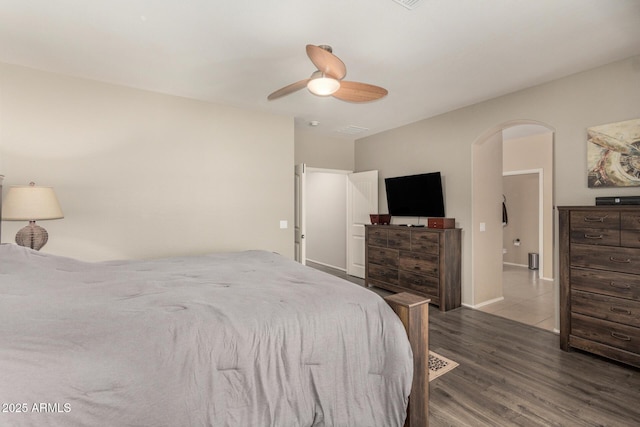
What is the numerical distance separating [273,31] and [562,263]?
131 inches

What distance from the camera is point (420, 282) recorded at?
424cm

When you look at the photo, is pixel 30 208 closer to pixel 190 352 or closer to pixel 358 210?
pixel 190 352

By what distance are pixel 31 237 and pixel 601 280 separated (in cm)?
506

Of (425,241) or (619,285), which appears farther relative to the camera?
(425,241)

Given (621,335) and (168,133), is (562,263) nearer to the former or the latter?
(621,335)

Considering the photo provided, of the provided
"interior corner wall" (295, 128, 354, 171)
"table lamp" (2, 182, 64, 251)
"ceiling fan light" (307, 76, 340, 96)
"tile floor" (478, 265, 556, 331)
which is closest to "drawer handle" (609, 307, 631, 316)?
"tile floor" (478, 265, 556, 331)

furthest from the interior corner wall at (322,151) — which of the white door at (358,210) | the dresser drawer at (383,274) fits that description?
the dresser drawer at (383,274)

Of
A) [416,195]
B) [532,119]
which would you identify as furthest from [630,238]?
[416,195]

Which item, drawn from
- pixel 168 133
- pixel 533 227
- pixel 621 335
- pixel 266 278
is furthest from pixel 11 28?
pixel 533 227

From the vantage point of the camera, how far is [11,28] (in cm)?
232

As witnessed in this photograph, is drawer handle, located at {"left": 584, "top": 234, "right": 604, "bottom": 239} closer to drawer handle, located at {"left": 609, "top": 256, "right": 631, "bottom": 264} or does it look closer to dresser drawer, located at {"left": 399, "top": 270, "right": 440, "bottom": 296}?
drawer handle, located at {"left": 609, "top": 256, "right": 631, "bottom": 264}

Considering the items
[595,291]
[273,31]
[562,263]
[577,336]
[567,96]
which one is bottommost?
[577,336]

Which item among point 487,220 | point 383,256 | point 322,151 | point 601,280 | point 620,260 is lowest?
point 383,256

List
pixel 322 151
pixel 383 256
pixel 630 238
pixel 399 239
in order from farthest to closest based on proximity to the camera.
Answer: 1. pixel 322 151
2. pixel 383 256
3. pixel 399 239
4. pixel 630 238
